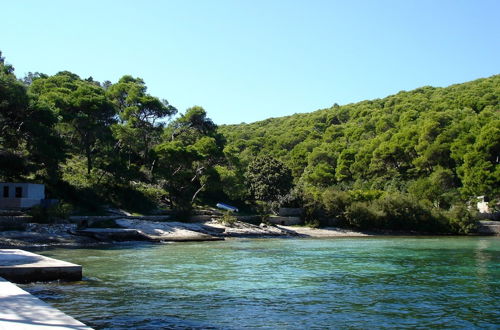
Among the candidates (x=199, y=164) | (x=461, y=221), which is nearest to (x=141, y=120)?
(x=199, y=164)

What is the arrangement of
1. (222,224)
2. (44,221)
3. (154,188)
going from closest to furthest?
(44,221) → (222,224) → (154,188)

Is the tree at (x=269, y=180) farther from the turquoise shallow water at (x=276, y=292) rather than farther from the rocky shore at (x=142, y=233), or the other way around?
the turquoise shallow water at (x=276, y=292)

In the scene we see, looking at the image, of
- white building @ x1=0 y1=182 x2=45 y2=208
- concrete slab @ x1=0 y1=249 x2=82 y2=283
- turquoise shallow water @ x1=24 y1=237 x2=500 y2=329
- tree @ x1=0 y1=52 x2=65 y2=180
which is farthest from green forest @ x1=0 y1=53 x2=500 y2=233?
concrete slab @ x1=0 y1=249 x2=82 y2=283

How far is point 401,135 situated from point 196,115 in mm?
28254

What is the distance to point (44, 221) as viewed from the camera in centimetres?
2948

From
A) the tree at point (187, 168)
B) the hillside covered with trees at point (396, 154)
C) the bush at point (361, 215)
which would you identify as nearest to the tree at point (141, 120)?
the tree at point (187, 168)

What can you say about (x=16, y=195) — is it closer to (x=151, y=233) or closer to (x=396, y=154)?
(x=151, y=233)

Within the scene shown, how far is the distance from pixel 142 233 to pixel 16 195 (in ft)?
29.1

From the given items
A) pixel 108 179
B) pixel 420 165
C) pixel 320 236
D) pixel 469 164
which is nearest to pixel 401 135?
pixel 420 165

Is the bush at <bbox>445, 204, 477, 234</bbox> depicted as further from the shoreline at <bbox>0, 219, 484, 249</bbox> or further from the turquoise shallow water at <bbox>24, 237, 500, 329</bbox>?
the turquoise shallow water at <bbox>24, 237, 500, 329</bbox>

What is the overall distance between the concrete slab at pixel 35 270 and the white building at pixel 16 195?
18688 millimetres

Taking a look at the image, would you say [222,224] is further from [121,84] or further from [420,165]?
[420,165]

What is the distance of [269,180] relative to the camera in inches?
1821

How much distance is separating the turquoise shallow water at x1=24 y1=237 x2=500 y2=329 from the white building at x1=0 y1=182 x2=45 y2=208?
38.1 ft
